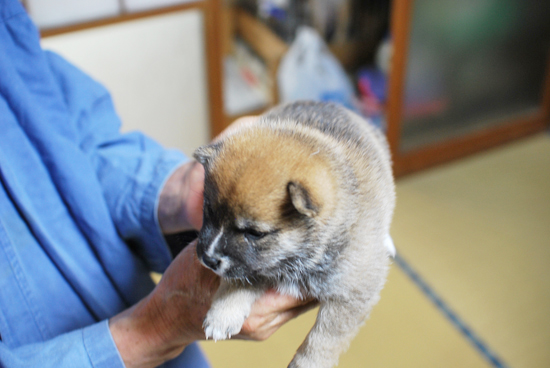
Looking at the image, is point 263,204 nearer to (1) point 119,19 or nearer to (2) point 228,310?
(2) point 228,310

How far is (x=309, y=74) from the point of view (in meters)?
3.10

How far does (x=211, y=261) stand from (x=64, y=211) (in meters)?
0.42

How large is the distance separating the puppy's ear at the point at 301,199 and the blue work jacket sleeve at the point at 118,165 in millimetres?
464

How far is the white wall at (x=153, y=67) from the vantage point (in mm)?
2320

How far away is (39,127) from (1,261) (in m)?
0.30

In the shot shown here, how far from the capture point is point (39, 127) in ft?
3.36

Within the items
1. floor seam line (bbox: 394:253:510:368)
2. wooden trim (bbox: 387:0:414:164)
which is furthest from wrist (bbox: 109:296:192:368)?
wooden trim (bbox: 387:0:414:164)

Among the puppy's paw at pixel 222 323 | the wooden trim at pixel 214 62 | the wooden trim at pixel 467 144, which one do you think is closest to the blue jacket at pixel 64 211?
the puppy's paw at pixel 222 323

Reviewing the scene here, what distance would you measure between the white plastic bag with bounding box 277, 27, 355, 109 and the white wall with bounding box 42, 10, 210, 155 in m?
0.65

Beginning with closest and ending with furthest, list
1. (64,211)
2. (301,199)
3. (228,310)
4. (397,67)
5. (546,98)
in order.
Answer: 1. (301,199)
2. (228,310)
3. (64,211)
4. (397,67)
5. (546,98)

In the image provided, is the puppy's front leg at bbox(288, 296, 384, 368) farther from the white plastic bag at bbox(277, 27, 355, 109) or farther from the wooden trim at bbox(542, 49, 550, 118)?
the wooden trim at bbox(542, 49, 550, 118)

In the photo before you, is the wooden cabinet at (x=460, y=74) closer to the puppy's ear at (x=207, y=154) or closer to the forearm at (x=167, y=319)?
the puppy's ear at (x=207, y=154)

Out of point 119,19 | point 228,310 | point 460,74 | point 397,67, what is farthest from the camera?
point 460,74

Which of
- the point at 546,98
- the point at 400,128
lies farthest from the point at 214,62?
the point at 546,98
